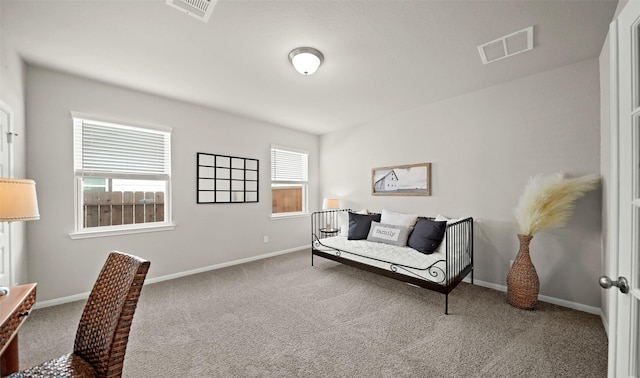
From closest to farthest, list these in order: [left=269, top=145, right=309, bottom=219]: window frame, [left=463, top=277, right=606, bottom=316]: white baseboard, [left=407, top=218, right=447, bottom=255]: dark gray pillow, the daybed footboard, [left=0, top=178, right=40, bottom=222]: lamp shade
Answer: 1. [left=0, top=178, right=40, bottom=222]: lamp shade
2. [left=463, top=277, right=606, bottom=316]: white baseboard
3. the daybed footboard
4. [left=407, top=218, right=447, bottom=255]: dark gray pillow
5. [left=269, top=145, right=309, bottom=219]: window frame

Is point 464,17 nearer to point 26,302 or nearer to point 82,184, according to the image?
point 26,302

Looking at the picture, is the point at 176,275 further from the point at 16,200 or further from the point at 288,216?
the point at 16,200

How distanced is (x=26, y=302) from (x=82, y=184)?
189 centimetres

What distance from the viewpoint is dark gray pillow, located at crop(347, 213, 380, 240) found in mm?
3686

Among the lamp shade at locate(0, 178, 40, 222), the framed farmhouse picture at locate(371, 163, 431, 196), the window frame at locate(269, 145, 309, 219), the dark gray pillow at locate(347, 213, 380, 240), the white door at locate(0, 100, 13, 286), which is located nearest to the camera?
the lamp shade at locate(0, 178, 40, 222)

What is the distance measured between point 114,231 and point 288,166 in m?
2.79

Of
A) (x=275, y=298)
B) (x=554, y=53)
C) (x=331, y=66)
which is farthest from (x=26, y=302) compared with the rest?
(x=554, y=53)

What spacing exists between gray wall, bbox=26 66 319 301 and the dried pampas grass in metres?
3.52

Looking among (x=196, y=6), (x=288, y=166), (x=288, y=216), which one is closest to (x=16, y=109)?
(x=196, y=6)

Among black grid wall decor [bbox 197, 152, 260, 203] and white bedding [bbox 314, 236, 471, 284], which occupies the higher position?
black grid wall decor [bbox 197, 152, 260, 203]

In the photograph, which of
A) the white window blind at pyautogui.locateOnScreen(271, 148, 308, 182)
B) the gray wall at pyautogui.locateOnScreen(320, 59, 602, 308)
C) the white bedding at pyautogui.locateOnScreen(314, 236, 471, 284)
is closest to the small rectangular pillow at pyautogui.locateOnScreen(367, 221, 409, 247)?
the white bedding at pyautogui.locateOnScreen(314, 236, 471, 284)

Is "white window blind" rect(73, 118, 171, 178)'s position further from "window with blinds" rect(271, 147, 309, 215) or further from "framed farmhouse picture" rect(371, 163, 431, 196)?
"framed farmhouse picture" rect(371, 163, 431, 196)

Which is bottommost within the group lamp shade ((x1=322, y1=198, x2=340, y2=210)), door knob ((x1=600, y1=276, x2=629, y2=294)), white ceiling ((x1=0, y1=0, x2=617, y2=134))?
door knob ((x1=600, y1=276, x2=629, y2=294))

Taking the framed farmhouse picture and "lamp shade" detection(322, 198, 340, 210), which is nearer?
the framed farmhouse picture
